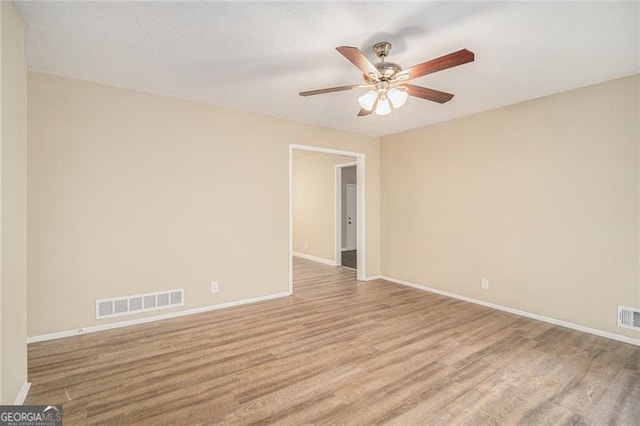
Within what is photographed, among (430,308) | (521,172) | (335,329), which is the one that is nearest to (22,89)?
(335,329)

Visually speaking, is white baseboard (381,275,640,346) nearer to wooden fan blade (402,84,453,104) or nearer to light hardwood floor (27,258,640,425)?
light hardwood floor (27,258,640,425)

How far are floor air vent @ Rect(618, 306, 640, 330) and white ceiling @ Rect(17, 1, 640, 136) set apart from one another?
2.25 meters

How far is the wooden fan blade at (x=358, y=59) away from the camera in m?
1.84

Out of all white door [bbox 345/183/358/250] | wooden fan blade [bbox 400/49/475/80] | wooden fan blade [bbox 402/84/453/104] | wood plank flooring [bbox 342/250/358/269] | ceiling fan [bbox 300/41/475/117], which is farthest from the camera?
white door [bbox 345/183/358/250]

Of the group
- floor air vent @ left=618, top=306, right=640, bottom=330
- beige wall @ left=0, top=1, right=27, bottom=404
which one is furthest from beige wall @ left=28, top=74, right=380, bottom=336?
floor air vent @ left=618, top=306, right=640, bottom=330

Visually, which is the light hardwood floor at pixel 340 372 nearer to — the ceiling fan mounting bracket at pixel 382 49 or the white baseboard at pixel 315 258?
the ceiling fan mounting bracket at pixel 382 49

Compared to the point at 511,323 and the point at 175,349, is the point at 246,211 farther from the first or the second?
the point at 511,323

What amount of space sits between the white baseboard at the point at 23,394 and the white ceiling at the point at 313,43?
2505mm

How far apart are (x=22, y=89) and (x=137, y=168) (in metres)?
1.32

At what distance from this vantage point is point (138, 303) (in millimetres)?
3277

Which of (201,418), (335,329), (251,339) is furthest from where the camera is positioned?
(335,329)

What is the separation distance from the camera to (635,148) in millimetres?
2779

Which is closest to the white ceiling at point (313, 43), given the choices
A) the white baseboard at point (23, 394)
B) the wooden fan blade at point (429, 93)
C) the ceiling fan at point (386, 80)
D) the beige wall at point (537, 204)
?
the ceiling fan at point (386, 80)

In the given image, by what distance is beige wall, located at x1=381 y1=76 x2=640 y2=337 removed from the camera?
9.49ft
